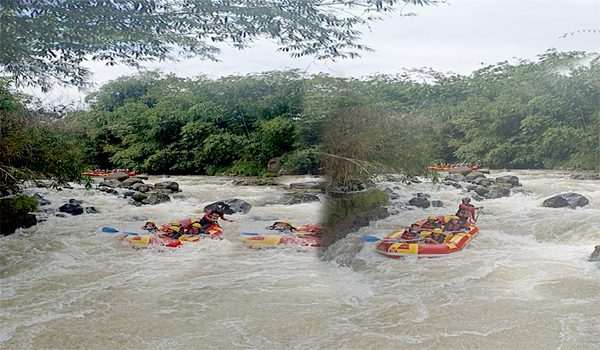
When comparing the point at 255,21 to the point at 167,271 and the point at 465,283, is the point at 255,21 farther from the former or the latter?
the point at 465,283

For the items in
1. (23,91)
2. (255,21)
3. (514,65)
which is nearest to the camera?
(255,21)

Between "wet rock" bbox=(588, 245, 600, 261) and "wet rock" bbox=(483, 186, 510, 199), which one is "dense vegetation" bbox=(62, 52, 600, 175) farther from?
"wet rock" bbox=(588, 245, 600, 261)

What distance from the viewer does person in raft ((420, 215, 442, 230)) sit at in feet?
7.79

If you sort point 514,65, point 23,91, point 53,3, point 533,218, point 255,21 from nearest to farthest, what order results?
point 53,3 → point 255,21 → point 23,91 → point 514,65 → point 533,218

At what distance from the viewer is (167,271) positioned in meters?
2.12

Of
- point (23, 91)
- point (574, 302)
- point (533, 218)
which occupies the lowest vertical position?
point (574, 302)

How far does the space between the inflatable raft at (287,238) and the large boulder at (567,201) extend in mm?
1195

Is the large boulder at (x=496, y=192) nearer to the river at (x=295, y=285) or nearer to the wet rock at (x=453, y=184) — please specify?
the river at (x=295, y=285)

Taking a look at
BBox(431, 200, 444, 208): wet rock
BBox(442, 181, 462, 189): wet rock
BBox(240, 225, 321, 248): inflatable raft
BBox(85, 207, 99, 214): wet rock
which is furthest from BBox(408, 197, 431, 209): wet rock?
BBox(85, 207, 99, 214): wet rock

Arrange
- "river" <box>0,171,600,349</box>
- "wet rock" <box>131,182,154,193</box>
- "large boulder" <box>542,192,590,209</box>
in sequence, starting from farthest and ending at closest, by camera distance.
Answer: "large boulder" <box>542,192,590,209</box> < "wet rock" <box>131,182,154,193</box> < "river" <box>0,171,600,349</box>

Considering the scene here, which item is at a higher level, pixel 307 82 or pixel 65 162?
pixel 307 82

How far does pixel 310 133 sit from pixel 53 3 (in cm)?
102

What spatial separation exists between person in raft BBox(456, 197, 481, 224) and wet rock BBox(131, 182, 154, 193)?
4.59 feet

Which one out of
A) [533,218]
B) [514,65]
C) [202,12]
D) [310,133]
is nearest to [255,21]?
[202,12]
